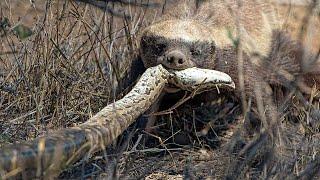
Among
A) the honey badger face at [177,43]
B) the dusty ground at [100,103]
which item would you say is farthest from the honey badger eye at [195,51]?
the dusty ground at [100,103]

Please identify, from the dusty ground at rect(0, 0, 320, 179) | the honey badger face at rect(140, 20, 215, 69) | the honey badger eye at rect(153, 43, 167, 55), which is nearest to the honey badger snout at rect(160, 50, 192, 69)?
the honey badger face at rect(140, 20, 215, 69)

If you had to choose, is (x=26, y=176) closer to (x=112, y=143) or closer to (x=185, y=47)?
(x=112, y=143)

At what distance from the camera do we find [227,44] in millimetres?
4629

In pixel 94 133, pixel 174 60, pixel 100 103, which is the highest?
pixel 174 60

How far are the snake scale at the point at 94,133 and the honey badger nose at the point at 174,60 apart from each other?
33 mm

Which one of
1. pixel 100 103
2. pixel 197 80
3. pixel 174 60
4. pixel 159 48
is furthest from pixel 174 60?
pixel 100 103

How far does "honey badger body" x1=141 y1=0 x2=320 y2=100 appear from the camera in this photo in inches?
170

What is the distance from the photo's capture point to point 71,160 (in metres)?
2.88

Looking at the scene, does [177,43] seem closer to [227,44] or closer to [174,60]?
[174,60]

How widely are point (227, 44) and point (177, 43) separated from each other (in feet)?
1.38

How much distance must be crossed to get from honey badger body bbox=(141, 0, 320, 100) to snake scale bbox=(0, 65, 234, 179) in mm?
106

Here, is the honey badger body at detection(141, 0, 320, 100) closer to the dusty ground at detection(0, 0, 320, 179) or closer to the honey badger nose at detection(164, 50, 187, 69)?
the honey badger nose at detection(164, 50, 187, 69)

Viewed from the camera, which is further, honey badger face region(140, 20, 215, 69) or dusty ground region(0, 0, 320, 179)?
honey badger face region(140, 20, 215, 69)

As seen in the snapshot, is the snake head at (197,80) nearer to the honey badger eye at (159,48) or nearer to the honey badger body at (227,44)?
the honey badger body at (227,44)
